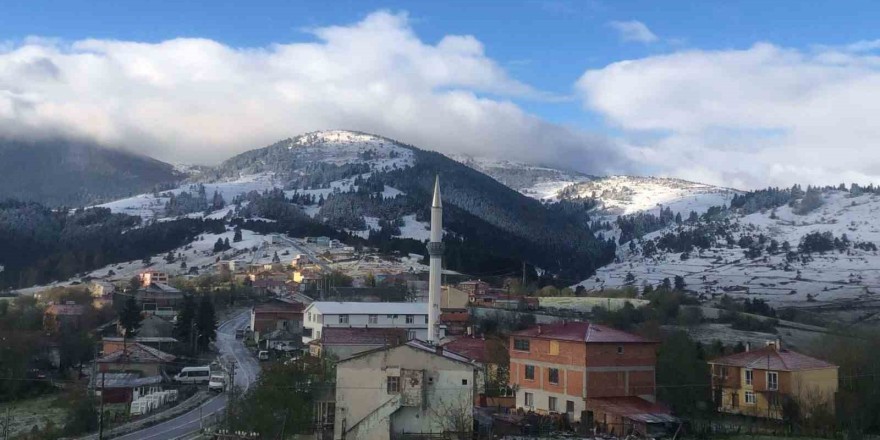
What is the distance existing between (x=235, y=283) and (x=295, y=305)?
2367 centimetres

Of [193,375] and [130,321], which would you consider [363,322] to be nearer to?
[193,375]

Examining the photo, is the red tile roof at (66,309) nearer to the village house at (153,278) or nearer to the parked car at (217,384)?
the parked car at (217,384)

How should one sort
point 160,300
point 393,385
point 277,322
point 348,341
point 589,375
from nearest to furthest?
point 393,385 < point 589,375 < point 348,341 < point 277,322 < point 160,300

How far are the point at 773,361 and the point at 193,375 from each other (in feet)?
96.8

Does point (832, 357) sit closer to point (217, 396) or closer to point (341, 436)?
point (341, 436)

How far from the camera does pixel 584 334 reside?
36656 mm

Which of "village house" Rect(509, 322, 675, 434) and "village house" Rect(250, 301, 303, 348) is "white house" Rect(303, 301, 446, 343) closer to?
"village house" Rect(250, 301, 303, 348)

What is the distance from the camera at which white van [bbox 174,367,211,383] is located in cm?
4662

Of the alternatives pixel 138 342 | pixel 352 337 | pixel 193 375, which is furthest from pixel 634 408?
pixel 138 342

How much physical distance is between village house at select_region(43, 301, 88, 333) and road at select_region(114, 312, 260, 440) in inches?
403

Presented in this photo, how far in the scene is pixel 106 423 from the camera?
36.2 metres

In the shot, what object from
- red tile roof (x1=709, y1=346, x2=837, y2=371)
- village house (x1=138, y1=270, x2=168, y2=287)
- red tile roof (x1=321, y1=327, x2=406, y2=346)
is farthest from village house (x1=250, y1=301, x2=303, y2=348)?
village house (x1=138, y1=270, x2=168, y2=287)

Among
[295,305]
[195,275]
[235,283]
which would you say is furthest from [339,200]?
[295,305]

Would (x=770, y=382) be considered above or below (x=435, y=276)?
below
